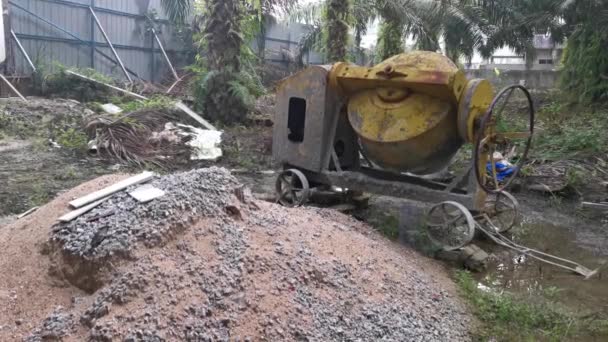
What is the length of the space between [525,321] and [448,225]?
1689 millimetres

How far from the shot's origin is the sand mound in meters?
3.26

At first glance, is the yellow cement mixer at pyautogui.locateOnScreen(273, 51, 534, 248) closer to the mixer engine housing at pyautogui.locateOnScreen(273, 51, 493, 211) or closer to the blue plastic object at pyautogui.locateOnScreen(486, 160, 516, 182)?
the mixer engine housing at pyautogui.locateOnScreen(273, 51, 493, 211)

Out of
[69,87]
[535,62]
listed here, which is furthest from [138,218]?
[535,62]

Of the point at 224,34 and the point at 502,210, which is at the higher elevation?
the point at 224,34

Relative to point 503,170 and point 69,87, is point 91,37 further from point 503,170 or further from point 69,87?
point 503,170

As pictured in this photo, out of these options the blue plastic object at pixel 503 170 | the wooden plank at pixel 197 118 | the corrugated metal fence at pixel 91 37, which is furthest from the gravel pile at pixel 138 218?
the corrugated metal fence at pixel 91 37

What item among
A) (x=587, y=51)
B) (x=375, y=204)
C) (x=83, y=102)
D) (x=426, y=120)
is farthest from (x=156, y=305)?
(x=587, y=51)

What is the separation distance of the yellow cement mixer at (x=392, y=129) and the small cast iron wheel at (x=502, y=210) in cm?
16

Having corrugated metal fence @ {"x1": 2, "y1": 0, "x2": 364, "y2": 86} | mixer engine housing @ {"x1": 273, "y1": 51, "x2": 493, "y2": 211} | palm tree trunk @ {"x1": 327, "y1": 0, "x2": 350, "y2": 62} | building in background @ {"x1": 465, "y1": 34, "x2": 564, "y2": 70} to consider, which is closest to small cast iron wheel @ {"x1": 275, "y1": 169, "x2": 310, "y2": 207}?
mixer engine housing @ {"x1": 273, "y1": 51, "x2": 493, "y2": 211}

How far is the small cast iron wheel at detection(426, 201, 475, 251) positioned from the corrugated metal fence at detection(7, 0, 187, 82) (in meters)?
12.4

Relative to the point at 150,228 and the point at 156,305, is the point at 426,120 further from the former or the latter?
the point at 156,305

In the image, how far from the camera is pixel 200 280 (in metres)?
3.48

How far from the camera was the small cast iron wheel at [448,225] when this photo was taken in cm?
573

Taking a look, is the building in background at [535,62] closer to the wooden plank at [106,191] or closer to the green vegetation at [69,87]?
the green vegetation at [69,87]
